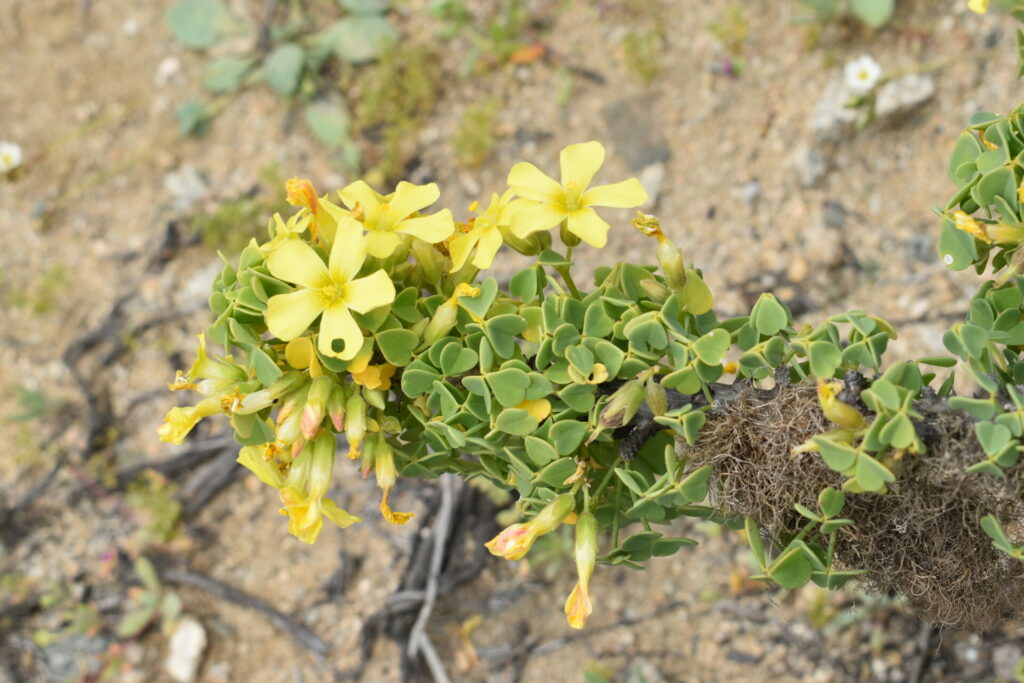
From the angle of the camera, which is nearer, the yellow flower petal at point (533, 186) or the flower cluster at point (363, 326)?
the flower cluster at point (363, 326)

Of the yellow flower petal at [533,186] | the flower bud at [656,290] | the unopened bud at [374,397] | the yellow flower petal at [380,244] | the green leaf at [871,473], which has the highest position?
the yellow flower petal at [533,186]

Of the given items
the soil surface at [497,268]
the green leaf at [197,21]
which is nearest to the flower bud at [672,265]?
the soil surface at [497,268]

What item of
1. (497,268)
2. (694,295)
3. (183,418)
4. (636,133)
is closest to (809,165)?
(636,133)

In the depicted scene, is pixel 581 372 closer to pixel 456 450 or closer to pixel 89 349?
pixel 456 450

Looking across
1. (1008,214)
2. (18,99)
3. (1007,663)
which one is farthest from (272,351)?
(18,99)

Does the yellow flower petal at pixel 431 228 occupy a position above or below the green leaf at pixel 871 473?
above

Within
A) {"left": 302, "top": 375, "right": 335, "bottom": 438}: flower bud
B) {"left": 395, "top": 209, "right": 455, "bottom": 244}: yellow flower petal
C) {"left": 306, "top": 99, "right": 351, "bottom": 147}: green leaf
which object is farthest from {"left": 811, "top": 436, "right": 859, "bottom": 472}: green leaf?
{"left": 306, "top": 99, "right": 351, "bottom": 147}: green leaf

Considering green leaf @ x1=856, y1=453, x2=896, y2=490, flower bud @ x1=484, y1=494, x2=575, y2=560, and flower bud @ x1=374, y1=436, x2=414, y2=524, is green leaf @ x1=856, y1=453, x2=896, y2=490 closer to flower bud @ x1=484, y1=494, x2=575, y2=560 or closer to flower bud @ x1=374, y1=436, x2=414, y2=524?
flower bud @ x1=484, y1=494, x2=575, y2=560

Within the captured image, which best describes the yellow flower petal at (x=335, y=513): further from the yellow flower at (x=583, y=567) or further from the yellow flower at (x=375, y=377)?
the yellow flower at (x=583, y=567)
